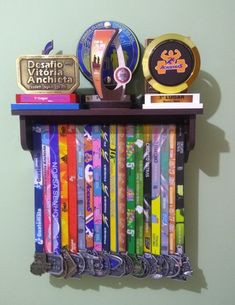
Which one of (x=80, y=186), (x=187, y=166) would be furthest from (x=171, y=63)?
(x=80, y=186)

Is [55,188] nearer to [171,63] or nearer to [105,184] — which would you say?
[105,184]

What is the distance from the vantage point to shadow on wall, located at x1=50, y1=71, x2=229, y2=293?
2.89ft

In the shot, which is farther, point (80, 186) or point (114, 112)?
point (80, 186)

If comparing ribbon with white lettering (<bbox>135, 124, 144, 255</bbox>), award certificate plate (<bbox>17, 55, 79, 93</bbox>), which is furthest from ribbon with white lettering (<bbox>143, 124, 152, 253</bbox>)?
award certificate plate (<bbox>17, 55, 79, 93</bbox>)

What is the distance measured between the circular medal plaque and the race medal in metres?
0.06

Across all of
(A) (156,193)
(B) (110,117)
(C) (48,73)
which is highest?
(C) (48,73)

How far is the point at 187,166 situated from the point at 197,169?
30 millimetres

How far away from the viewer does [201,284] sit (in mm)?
938

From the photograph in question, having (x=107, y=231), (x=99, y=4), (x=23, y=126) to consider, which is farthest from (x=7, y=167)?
(x=99, y=4)

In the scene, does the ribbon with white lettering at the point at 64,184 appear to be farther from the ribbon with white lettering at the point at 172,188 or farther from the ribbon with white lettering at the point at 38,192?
the ribbon with white lettering at the point at 172,188

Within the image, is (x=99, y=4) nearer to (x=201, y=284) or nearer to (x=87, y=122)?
(x=87, y=122)

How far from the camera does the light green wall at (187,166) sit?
87 centimetres

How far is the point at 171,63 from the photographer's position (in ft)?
2.54

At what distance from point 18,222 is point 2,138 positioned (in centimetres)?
26
